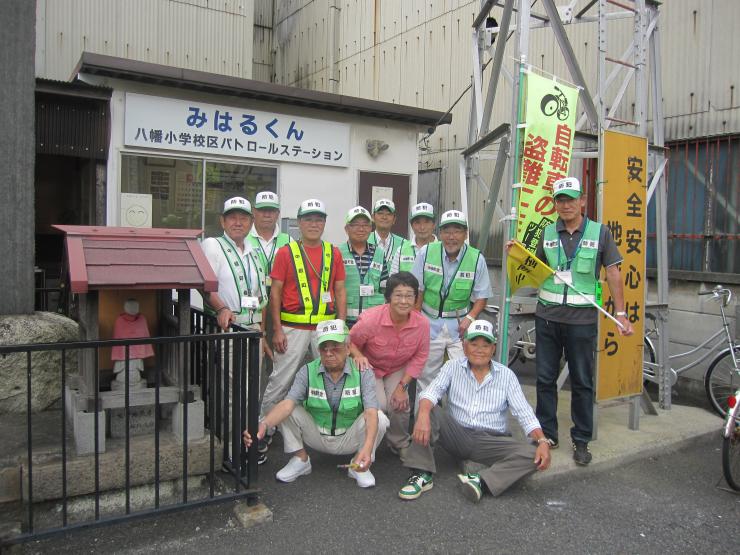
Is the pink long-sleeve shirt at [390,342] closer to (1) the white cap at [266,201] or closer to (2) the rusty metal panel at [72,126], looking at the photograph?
(1) the white cap at [266,201]

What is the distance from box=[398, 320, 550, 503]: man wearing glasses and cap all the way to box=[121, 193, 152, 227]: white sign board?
517 cm

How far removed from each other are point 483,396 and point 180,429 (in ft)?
6.42

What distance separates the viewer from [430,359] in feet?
15.9

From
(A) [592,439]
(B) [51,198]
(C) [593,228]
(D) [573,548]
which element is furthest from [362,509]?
(B) [51,198]

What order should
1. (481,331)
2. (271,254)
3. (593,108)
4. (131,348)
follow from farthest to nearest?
(593,108) < (271,254) < (481,331) < (131,348)

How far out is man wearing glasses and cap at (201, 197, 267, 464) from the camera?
440 cm

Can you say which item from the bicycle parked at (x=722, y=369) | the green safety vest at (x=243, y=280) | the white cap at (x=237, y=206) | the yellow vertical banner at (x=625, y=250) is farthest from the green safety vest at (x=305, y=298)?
the bicycle parked at (x=722, y=369)

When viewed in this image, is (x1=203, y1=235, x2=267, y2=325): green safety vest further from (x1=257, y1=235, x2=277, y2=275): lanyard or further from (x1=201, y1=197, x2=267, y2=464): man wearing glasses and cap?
(x1=257, y1=235, x2=277, y2=275): lanyard

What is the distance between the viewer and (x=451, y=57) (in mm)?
10812

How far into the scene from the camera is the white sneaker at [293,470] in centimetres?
403

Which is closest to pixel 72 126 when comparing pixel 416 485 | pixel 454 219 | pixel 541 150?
pixel 454 219

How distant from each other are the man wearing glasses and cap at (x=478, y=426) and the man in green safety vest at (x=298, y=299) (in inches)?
40.5

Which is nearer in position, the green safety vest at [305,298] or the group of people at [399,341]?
the group of people at [399,341]

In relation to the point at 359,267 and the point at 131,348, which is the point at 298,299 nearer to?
the point at 359,267
